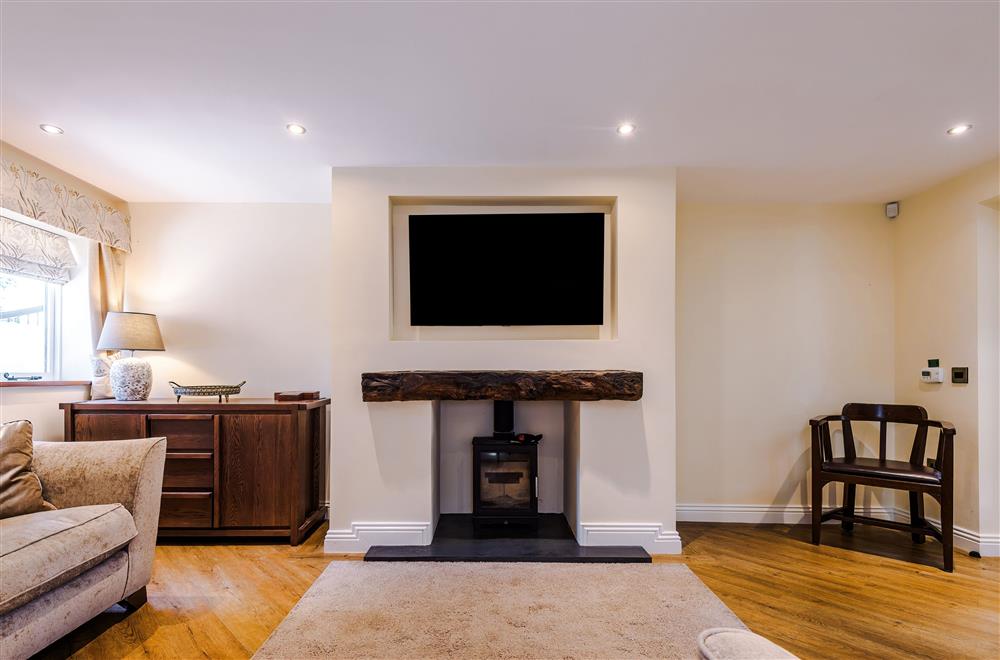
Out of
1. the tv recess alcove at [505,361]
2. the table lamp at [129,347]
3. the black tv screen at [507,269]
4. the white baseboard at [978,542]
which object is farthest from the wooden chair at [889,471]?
the table lamp at [129,347]

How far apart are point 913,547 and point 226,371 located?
4770mm

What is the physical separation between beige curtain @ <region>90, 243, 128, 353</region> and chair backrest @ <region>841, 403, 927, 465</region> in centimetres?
516

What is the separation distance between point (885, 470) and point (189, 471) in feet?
13.8

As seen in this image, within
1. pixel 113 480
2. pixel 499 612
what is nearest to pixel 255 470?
pixel 113 480

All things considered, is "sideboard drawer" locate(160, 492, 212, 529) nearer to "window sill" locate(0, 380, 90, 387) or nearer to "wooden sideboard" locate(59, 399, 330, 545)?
"wooden sideboard" locate(59, 399, 330, 545)

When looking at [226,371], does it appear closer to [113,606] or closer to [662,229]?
[113,606]

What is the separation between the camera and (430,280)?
3305 mm

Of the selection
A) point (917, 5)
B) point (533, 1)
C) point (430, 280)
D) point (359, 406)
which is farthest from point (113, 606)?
point (917, 5)

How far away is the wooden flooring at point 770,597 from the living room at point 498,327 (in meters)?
0.03

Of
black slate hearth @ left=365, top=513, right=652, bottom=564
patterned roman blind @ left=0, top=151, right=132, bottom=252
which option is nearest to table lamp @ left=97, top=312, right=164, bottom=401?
patterned roman blind @ left=0, top=151, right=132, bottom=252

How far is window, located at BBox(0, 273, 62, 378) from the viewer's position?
10.6 feet

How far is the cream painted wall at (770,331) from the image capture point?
379 cm

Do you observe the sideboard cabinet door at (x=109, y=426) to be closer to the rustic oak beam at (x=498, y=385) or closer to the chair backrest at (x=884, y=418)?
the rustic oak beam at (x=498, y=385)

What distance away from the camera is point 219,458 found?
10.6ft
